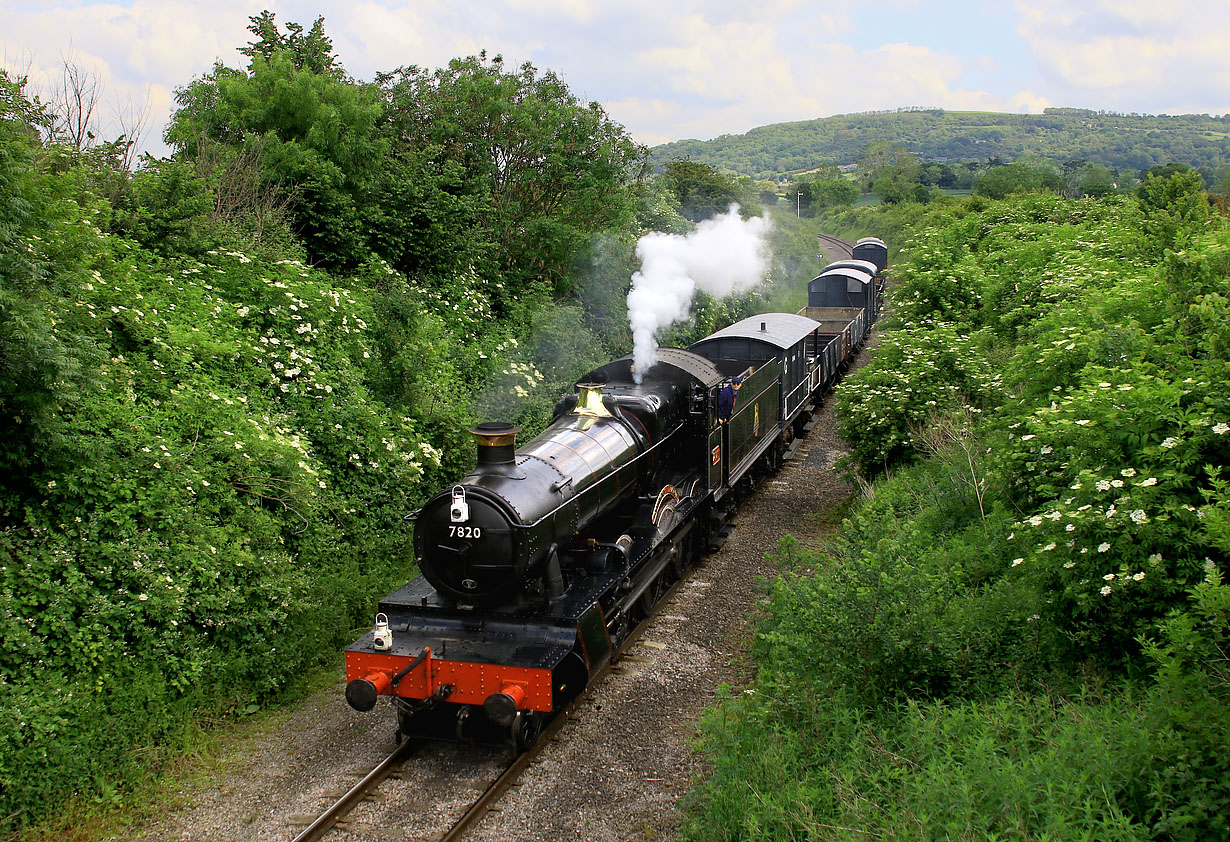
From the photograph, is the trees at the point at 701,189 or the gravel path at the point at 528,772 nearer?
the gravel path at the point at 528,772

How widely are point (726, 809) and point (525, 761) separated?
2.16 m

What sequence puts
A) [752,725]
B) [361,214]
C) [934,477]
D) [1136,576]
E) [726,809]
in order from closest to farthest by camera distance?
[1136,576] → [726,809] → [752,725] → [934,477] → [361,214]

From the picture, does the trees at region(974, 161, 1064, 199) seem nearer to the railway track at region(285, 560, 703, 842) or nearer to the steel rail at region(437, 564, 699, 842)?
the steel rail at region(437, 564, 699, 842)

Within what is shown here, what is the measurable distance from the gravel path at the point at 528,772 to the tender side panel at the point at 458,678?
70 cm

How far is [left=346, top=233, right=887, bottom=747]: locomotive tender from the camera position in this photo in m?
7.36

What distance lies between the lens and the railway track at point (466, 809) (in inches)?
255

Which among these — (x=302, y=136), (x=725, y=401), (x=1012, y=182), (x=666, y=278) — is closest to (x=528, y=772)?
(x=725, y=401)

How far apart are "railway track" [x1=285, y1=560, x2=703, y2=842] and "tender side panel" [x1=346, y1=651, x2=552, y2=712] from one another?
0.62 m

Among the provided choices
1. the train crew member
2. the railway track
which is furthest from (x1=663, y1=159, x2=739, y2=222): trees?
the railway track

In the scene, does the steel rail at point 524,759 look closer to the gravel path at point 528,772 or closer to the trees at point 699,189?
the gravel path at point 528,772

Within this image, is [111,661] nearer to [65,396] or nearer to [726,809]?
[65,396]

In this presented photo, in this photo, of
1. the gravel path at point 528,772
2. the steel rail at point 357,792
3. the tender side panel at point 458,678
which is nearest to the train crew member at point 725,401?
the gravel path at point 528,772

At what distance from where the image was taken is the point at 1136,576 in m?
5.48

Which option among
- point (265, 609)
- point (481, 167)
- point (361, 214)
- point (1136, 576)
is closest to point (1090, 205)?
point (481, 167)
